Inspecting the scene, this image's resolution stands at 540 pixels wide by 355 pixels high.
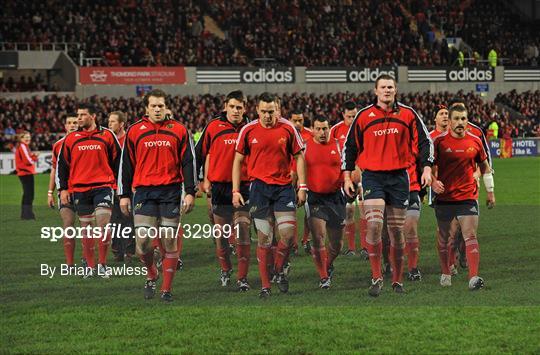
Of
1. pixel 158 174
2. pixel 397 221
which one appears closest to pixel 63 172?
pixel 158 174

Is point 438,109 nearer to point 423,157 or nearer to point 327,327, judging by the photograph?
point 423,157

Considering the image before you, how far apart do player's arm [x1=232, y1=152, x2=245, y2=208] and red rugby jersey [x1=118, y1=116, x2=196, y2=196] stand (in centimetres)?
54

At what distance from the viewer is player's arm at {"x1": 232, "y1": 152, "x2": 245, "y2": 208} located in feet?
33.4

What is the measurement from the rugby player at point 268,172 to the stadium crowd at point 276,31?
36.3 meters

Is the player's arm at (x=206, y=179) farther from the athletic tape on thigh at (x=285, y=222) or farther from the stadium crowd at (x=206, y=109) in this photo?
the stadium crowd at (x=206, y=109)

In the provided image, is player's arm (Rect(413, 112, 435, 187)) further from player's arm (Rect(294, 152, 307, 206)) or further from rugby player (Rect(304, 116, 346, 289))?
rugby player (Rect(304, 116, 346, 289))

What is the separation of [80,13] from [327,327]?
4091 cm

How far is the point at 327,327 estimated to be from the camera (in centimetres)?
853

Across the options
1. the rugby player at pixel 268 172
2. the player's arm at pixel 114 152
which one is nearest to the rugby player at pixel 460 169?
the rugby player at pixel 268 172

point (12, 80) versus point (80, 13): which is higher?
point (80, 13)

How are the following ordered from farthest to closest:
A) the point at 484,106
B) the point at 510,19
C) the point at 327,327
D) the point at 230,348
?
the point at 510,19 → the point at 484,106 → the point at 327,327 → the point at 230,348

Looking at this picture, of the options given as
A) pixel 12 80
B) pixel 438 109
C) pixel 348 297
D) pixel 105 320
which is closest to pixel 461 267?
pixel 438 109

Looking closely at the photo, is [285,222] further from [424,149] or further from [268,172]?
[424,149]

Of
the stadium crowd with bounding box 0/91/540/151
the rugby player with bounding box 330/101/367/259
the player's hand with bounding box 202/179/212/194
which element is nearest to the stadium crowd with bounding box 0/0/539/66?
the stadium crowd with bounding box 0/91/540/151
